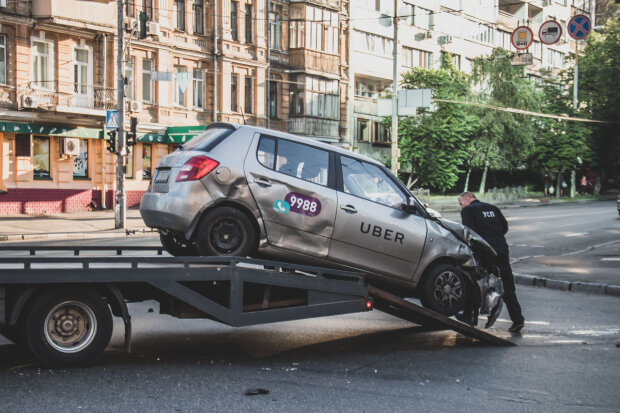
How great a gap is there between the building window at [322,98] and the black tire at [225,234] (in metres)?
36.4

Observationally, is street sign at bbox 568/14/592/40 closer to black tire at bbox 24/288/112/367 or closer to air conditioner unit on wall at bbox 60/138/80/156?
air conditioner unit on wall at bbox 60/138/80/156

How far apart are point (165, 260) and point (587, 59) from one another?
61.3m

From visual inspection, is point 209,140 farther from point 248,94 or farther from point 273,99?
point 273,99

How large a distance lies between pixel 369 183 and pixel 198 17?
3191 cm

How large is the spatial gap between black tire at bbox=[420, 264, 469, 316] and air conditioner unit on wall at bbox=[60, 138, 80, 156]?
26237 mm

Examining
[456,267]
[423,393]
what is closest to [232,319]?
[423,393]

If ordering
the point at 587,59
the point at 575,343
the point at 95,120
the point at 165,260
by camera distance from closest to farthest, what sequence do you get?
the point at 165,260 < the point at 575,343 < the point at 95,120 < the point at 587,59

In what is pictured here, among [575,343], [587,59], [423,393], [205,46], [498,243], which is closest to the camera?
[423,393]

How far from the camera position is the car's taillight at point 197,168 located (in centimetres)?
761

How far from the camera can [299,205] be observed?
7.86 metres

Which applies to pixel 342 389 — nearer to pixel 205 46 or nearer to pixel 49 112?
pixel 49 112

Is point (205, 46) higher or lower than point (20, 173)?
higher

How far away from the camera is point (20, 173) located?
3130cm

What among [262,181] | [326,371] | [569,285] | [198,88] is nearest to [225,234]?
[262,181]
